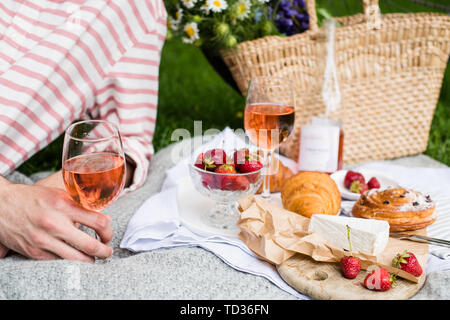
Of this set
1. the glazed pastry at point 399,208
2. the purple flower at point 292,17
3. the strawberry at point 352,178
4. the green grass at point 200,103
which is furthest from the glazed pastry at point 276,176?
the green grass at point 200,103

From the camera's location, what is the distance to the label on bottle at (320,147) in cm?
195

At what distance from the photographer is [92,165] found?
1176 mm

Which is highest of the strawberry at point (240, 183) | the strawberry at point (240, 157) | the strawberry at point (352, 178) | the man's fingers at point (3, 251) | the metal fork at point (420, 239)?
the strawberry at point (240, 157)

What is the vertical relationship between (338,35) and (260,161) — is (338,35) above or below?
above

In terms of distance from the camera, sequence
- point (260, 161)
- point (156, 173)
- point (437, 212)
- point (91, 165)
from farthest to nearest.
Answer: point (156, 173)
point (437, 212)
point (260, 161)
point (91, 165)

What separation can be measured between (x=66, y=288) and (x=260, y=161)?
0.67 m

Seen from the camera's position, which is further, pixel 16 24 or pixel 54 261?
pixel 16 24

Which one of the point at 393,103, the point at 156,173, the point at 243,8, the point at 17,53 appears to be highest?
the point at 243,8

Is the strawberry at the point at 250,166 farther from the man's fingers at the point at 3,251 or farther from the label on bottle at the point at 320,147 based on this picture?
the man's fingers at the point at 3,251

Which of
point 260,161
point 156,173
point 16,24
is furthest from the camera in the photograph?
point 156,173

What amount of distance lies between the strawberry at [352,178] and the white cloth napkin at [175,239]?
0.52 meters

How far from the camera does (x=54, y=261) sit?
127 centimetres

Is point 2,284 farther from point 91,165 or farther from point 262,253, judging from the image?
point 262,253

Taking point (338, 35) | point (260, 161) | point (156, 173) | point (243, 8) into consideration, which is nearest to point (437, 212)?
point (260, 161)
